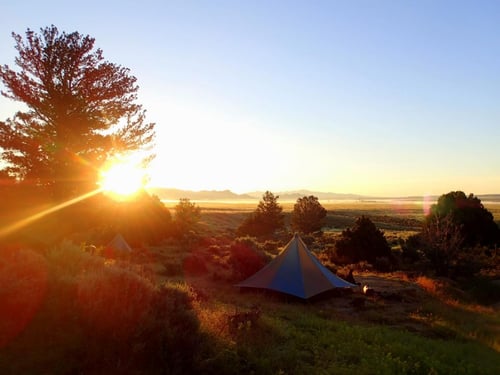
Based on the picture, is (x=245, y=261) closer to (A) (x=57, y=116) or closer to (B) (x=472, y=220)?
(A) (x=57, y=116)

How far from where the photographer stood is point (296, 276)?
1891cm

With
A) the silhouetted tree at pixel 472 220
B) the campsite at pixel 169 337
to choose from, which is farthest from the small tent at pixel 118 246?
the silhouetted tree at pixel 472 220

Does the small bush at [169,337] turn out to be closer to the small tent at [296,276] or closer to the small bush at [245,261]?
the small tent at [296,276]

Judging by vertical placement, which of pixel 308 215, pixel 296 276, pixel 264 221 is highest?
pixel 308 215

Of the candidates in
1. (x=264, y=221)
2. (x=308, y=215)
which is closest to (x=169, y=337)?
(x=264, y=221)

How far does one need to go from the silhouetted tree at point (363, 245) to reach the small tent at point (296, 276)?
48.4 feet

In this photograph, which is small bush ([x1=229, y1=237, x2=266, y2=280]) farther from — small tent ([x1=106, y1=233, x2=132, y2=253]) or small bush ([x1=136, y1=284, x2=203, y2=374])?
small bush ([x1=136, y1=284, x2=203, y2=374])

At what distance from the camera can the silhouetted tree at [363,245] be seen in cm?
3375

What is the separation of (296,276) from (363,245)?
1681cm

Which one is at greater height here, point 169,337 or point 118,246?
point 169,337

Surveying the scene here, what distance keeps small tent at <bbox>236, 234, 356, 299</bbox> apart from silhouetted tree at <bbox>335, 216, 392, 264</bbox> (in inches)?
580

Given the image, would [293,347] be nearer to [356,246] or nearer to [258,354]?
[258,354]

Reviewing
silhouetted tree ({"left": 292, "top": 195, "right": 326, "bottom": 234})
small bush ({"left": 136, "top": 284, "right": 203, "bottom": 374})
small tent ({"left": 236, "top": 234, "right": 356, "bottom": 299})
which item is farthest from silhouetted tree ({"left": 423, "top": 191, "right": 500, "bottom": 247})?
small bush ({"left": 136, "top": 284, "right": 203, "bottom": 374})

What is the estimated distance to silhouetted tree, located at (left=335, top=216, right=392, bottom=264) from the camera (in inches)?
1329
